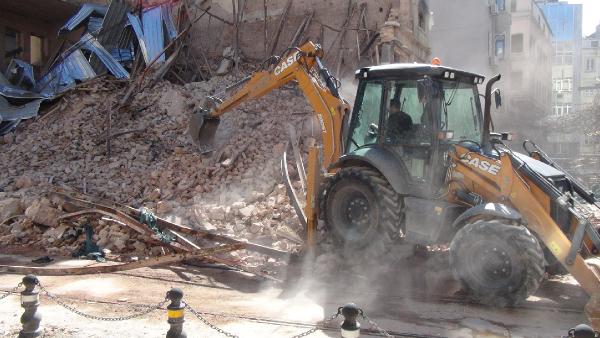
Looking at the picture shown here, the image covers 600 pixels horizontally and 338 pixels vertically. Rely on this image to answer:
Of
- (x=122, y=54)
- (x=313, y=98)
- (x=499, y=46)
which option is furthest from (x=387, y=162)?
(x=499, y=46)

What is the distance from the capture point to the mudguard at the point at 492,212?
5730 millimetres

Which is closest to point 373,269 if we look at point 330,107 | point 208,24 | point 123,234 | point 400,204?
point 400,204

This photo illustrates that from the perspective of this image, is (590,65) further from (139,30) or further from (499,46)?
(139,30)

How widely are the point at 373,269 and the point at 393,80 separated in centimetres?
251

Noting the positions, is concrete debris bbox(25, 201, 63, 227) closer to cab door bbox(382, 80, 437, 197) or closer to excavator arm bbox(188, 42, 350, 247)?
excavator arm bbox(188, 42, 350, 247)

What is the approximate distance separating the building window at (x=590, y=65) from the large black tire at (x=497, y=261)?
60.1 metres

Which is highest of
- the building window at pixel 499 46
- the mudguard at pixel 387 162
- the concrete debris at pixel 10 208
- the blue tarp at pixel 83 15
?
the building window at pixel 499 46

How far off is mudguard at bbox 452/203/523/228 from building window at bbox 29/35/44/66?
68.2ft

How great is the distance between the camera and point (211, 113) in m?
11.1

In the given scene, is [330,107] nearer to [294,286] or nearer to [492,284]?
[294,286]

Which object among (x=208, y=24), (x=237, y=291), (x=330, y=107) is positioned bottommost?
(x=237, y=291)

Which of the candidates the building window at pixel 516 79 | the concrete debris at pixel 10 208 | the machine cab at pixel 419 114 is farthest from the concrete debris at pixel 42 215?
the building window at pixel 516 79

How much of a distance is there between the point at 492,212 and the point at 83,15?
57.8ft

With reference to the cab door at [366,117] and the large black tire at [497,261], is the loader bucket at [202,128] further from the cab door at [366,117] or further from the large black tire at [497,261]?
the large black tire at [497,261]
